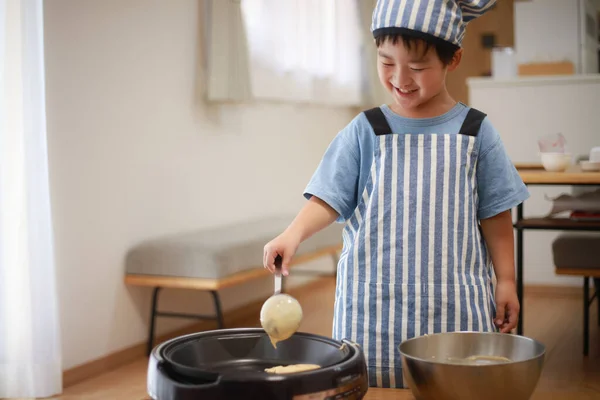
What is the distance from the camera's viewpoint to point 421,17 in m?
1.07

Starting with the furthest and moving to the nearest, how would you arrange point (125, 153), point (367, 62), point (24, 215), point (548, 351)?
point (367, 62), point (548, 351), point (125, 153), point (24, 215)

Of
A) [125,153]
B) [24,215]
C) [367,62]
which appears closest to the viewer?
[24,215]

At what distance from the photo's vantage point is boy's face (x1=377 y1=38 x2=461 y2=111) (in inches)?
43.6

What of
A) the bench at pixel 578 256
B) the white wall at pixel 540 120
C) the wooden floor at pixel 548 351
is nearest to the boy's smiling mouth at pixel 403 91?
the wooden floor at pixel 548 351

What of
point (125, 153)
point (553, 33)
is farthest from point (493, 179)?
point (553, 33)

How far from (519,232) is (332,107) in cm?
239

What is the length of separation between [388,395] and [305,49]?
3882 millimetres

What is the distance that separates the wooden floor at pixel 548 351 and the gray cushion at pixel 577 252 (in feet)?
1.32

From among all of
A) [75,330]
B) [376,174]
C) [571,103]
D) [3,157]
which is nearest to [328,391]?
[376,174]

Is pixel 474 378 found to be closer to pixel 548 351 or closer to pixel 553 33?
pixel 548 351

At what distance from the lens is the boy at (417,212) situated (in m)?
1.17

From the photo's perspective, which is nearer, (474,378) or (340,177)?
(474,378)

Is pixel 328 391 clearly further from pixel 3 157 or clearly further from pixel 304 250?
pixel 304 250

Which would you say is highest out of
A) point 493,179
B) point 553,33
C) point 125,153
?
point 553,33
